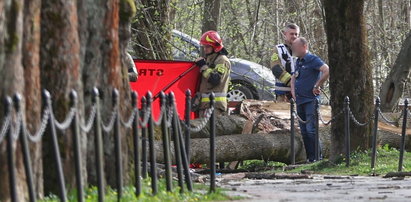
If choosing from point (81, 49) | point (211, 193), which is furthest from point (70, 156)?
point (211, 193)

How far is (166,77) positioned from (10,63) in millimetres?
11690

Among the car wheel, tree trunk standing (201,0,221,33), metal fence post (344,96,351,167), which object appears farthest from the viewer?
tree trunk standing (201,0,221,33)

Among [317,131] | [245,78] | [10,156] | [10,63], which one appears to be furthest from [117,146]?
[245,78]

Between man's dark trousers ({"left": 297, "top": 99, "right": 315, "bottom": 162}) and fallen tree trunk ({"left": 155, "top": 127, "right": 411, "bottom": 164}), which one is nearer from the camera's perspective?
fallen tree trunk ({"left": 155, "top": 127, "right": 411, "bottom": 164})

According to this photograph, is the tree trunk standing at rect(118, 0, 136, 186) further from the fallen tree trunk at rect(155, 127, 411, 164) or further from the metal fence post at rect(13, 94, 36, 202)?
the fallen tree trunk at rect(155, 127, 411, 164)

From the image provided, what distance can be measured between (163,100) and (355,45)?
784 centimetres

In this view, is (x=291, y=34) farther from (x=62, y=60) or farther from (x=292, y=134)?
(x=62, y=60)

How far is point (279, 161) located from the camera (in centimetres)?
2081

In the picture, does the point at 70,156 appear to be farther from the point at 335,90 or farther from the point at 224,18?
the point at 224,18

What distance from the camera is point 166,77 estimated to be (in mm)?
21344

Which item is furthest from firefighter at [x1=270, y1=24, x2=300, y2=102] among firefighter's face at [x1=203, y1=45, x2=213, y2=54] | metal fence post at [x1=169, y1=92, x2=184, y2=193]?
metal fence post at [x1=169, y1=92, x2=184, y2=193]

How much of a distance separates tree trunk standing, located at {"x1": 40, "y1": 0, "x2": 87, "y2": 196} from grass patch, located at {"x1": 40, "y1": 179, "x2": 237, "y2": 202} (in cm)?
26

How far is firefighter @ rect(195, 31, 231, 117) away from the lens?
20.1m

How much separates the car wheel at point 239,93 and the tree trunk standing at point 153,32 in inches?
152
